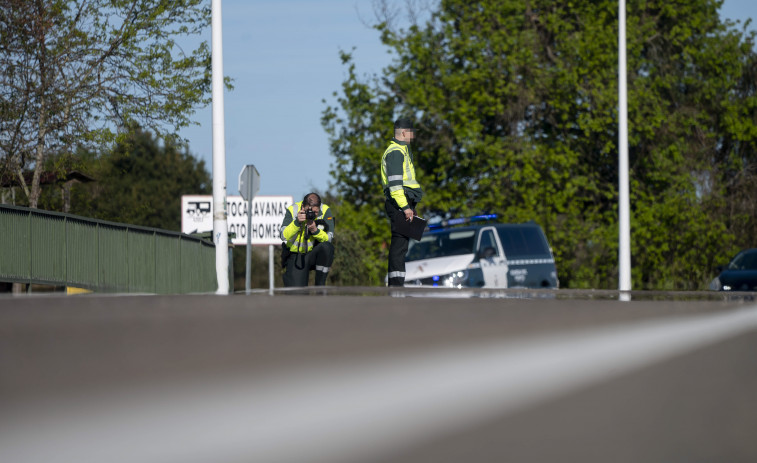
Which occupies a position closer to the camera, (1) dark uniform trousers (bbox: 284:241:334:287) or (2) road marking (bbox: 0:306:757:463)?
(2) road marking (bbox: 0:306:757:463)

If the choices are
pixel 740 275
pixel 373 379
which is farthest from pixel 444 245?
pixel 373 379

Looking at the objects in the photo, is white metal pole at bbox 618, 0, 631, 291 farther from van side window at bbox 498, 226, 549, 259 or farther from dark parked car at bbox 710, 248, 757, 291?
van side window at bbox 498, 226, 549, 259

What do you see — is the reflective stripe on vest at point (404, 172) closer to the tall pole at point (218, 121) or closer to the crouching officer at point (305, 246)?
the crouching officer at point (305, 246)

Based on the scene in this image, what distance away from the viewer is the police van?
14719 mm

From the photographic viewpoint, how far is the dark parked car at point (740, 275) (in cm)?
1827

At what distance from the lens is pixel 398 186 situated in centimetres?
909

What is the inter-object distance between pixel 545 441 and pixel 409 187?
7.82 meters

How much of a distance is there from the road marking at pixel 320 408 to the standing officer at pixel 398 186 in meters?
7.40

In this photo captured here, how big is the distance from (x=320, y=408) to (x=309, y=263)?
9780 millimetres

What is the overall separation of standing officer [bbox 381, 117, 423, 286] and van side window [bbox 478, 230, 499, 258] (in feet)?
18.5

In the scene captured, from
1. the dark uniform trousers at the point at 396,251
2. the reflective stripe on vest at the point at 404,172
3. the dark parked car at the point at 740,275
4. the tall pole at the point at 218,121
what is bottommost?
the dark parked car at the point at 740,275

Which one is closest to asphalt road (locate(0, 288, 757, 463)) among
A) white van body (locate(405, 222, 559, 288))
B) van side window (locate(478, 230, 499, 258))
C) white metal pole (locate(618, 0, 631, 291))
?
white van body (locate(405, 222, 559, 288))

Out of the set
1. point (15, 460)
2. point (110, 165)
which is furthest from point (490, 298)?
point (110, 165)

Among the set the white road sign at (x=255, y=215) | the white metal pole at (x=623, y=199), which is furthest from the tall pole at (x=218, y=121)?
the white metal pole at (x=623, y=199)
